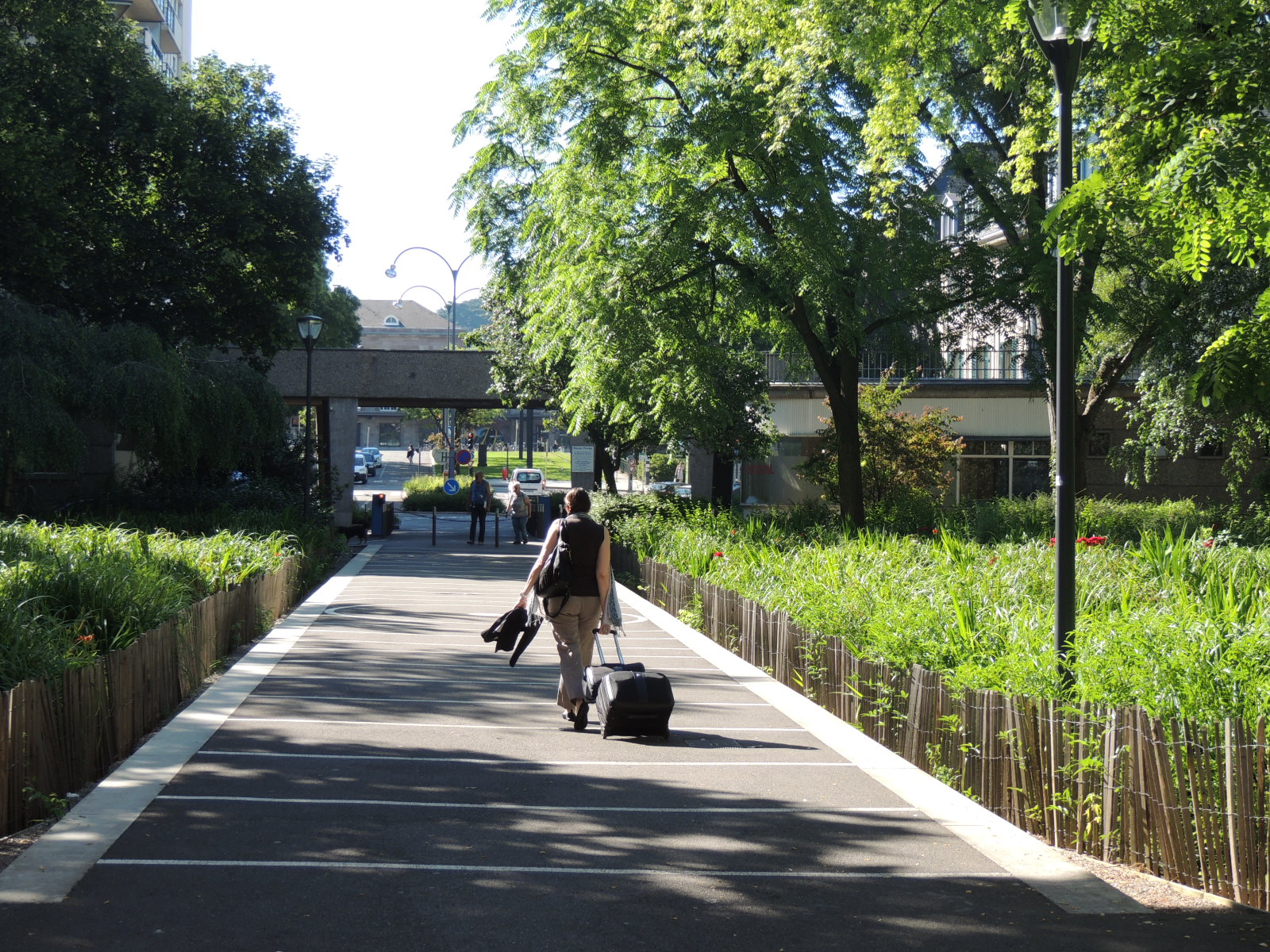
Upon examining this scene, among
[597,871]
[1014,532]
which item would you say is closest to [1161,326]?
[1014,532]

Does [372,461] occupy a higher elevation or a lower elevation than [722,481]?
higher

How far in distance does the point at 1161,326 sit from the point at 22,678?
772 inches

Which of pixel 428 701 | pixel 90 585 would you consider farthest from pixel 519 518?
pixel 90 585

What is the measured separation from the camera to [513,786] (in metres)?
7.08

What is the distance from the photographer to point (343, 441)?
1410 inches

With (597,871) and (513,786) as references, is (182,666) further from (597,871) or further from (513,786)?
(597,871)

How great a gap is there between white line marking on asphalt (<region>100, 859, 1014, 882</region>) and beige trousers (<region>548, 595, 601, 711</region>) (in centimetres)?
327

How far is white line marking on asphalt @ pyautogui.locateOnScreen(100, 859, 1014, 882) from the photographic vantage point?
544cm

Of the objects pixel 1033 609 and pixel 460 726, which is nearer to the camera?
pixel 460 726

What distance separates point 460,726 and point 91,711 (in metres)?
2.48

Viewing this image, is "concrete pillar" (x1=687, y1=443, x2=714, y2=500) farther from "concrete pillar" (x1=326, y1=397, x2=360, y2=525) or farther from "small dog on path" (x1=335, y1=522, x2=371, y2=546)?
"concrete pillar" (x1=326, y1=397, x2=360, y2=525)

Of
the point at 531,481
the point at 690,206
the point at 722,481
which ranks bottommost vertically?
the point at 531,481

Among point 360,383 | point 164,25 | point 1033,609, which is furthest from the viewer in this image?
point 164,25

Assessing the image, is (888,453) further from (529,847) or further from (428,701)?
(529,847)
